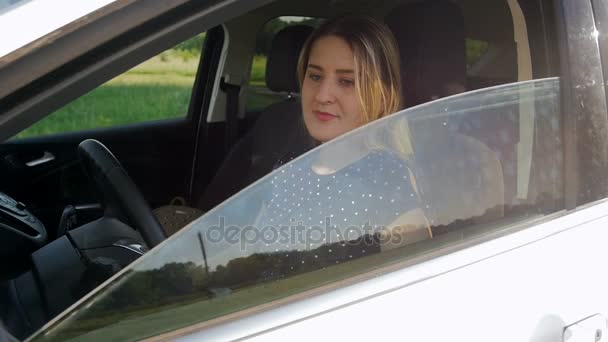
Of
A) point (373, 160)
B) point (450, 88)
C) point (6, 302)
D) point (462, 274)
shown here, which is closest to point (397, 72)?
point (450, 88)

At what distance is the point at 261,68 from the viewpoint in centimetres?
342

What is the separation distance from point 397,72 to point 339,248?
82 centimetres

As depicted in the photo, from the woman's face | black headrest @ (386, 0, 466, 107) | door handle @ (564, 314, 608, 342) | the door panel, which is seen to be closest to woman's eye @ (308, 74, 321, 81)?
the woman's face

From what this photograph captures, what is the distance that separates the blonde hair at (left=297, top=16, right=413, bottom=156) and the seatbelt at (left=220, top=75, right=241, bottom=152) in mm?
1453

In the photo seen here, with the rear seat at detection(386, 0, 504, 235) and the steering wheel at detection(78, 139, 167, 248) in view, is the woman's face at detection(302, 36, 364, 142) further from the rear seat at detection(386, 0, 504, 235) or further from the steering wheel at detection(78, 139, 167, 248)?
the steering wheel at detection(78, 139, 167, 248)

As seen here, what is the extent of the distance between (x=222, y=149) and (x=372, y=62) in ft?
5.39

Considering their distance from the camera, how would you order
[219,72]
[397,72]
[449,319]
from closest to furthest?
[449,319] → [397,72] → [219,72]

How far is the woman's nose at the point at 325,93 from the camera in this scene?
6.76 ft

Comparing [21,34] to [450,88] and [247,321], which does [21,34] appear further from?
[450,88]

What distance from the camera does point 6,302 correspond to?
1379mm

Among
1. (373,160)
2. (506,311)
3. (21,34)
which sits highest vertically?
(21,34)

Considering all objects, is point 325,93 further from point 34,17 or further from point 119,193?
point 34,17

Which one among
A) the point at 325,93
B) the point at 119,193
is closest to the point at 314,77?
the point at 325,93

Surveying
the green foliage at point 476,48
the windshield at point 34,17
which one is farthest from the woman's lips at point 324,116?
the windshield at point 34,17
